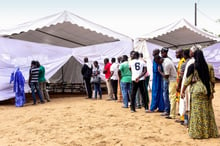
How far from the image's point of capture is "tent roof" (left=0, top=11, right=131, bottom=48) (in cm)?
931

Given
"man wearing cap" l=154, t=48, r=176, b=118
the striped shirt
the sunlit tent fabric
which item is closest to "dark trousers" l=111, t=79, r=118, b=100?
the striped shirt

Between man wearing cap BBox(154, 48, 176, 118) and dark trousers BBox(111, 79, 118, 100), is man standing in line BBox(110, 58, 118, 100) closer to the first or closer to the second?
dark trousers BBox(111, 79, 118, 100)

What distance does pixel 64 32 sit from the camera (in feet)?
38.7

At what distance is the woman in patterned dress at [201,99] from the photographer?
424cm

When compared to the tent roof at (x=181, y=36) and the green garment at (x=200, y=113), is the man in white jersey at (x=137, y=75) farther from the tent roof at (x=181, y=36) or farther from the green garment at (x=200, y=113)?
the tent roof at (x=181, y=36)

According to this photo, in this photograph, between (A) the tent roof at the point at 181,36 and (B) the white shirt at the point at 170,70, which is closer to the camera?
(B) the white shirt at the point at 170,70

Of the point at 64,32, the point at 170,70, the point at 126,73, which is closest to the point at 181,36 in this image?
the point at 64,32

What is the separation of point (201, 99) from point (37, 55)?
7.00 m

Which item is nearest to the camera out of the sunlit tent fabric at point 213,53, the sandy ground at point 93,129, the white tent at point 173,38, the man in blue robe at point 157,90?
the sandy ground at point 93,129

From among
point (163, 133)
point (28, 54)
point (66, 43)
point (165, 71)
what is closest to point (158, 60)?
point (165, 71)

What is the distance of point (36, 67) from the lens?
29.3 ft

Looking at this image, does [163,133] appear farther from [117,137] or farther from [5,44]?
[5,44]

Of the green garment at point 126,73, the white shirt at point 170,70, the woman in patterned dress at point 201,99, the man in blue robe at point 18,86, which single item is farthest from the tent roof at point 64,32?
the woman in patterned dress at point 201,99

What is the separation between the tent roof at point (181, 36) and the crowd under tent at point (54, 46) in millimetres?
1432
